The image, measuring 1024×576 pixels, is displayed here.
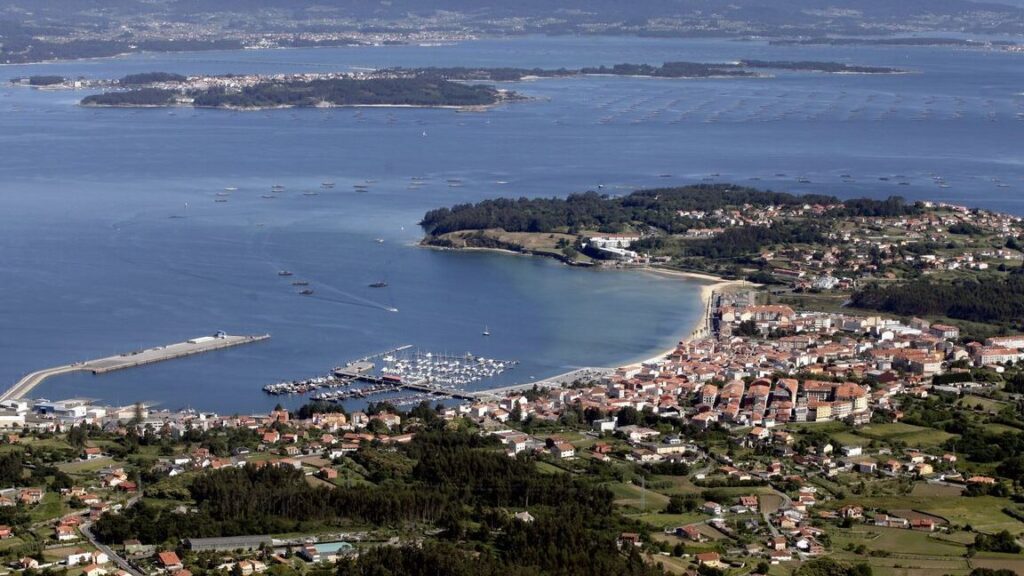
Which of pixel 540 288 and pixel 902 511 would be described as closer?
pixel 902 511

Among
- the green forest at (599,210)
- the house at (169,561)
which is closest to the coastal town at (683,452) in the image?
the house at (169,561)

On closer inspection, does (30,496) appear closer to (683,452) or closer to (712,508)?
(712,508)

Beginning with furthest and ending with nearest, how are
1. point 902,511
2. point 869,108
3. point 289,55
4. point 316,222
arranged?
point 289,55, point 869,108, point 316,222, point 902,511

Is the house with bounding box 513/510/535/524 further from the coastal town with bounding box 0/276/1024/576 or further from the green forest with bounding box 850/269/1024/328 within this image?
the green forest with bounding box 850/269/1024/328

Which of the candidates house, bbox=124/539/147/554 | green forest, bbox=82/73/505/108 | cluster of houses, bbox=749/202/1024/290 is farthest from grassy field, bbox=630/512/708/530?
green forest, bbox=82/73/505/108

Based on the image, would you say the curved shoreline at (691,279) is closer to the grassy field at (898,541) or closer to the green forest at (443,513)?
the green forest at (443,513)

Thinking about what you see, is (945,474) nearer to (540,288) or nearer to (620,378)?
(620,378)

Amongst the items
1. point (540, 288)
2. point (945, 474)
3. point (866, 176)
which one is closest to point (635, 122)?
point (866, 176)

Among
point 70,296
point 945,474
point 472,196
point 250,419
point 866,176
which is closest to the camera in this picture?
point 945,474
